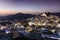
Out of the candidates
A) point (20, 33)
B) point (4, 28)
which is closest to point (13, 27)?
point (4, 28)

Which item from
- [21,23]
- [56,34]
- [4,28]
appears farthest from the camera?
[21,23]

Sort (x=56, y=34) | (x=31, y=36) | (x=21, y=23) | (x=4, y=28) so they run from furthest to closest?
(x=21, y=23)
(x=4, y=28)
(x=56, y=34)
(x=31, y=36)

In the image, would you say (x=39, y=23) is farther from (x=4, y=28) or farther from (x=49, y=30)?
(x=4, y=28)

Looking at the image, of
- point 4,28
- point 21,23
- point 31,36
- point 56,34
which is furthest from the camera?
point 21,23

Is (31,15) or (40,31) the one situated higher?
(31,15)

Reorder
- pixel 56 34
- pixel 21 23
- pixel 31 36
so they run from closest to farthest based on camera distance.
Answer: pixel 31 36 < pixel 56 34 < pixel 21 23

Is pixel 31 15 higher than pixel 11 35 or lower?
higher

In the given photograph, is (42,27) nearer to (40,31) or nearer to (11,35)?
(40,31)

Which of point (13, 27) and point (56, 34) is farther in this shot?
point (13, 27)

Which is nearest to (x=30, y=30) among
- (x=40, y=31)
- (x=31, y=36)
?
(x=40, y=31)
